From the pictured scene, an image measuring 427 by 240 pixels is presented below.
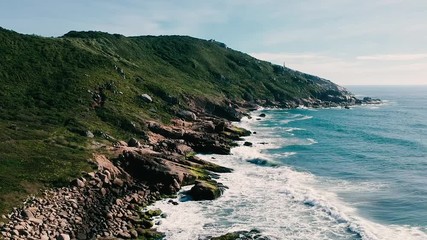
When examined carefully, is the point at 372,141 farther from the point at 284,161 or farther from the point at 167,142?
the point at 167,142

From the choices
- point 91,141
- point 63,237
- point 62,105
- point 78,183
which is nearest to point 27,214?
point 63,237

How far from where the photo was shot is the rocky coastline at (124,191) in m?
36.3

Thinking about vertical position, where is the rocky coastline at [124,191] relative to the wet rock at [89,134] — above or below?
below

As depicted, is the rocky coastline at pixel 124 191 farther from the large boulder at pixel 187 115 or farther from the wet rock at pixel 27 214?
the large boulder at pixel 187 115

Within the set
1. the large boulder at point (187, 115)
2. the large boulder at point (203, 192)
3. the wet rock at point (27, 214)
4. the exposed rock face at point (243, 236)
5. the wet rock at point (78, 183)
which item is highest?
the large boulder at point (187, 115)

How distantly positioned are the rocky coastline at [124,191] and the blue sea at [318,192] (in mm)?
2461

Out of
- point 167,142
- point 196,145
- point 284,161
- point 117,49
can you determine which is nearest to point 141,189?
point 167,142

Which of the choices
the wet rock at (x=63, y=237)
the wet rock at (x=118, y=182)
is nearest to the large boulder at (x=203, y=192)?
the wet rock at (x=118, y=182)

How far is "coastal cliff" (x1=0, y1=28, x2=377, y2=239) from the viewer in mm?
39156

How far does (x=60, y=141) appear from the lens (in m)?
55.4

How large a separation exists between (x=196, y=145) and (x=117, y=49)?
84.9 m

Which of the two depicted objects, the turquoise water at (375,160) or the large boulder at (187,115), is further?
the large boulder at (187,115)

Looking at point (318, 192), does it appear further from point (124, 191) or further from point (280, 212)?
point (124, 191)

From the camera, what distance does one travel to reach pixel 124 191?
47.9 meters
